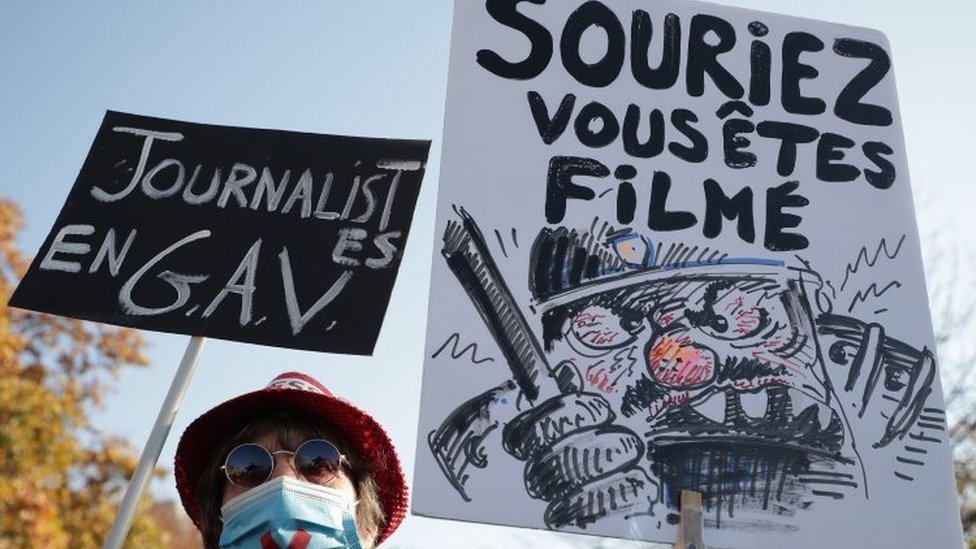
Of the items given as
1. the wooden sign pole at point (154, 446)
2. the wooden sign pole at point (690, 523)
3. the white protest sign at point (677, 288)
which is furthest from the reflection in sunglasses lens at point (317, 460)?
the wooden sign pole at point (690, 523)

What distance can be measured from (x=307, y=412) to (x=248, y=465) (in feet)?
0.60

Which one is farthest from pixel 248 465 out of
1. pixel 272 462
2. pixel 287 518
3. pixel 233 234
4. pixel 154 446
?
pixel 233 234

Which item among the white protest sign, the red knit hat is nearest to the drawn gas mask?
the white protest sign

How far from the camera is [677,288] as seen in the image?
7.77 ft

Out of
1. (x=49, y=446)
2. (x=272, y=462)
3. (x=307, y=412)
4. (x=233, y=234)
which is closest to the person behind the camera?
(x=272, y=462)

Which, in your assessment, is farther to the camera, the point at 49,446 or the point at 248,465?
the point at 49,446

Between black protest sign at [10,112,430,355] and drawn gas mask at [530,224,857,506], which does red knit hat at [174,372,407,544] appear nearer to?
black protest sign at [10,112,430,355]

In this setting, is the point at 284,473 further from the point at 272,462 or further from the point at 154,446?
the point at 154,446

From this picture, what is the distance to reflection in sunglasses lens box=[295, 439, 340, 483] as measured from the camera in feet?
6.89

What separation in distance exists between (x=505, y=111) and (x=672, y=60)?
0.50 m

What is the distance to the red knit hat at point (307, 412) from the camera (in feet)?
7.13

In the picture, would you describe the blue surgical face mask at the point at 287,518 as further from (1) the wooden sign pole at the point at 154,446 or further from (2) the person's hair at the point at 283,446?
(1) the wooden sign pole at the point at 154,446

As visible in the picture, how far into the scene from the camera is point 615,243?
240 centimetres

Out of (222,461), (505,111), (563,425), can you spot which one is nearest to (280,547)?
(222,461)
